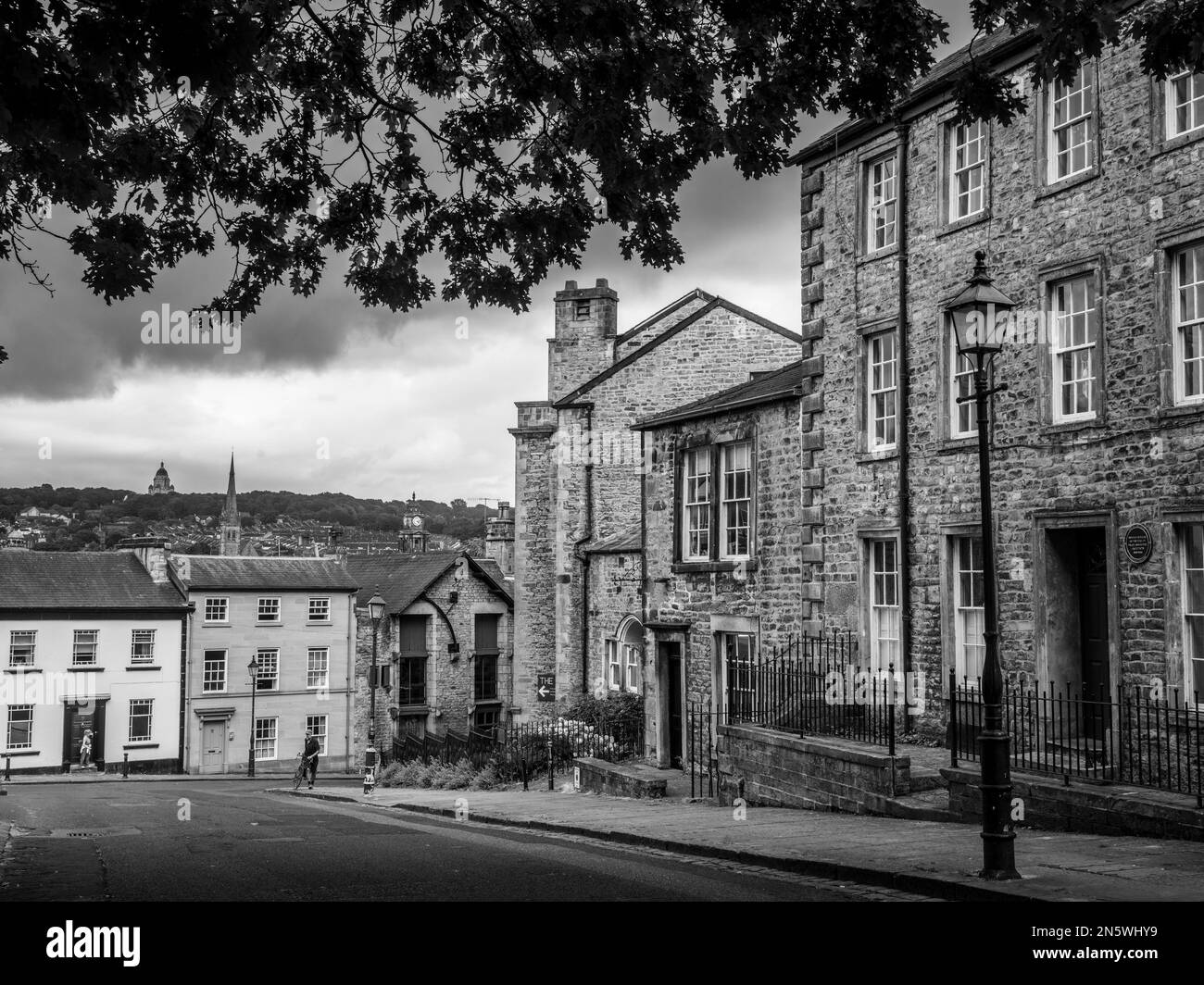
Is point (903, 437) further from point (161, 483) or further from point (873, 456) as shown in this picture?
point (161, 483)

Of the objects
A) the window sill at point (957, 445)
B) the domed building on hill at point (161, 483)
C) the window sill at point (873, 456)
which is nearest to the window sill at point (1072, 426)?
the window sill at point (957, 445)

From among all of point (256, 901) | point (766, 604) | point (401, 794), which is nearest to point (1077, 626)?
point (766, 604)

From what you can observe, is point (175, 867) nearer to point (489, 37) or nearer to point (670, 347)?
point (489, 37)

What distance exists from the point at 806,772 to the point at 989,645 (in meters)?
6.03

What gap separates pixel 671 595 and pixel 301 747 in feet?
96.0

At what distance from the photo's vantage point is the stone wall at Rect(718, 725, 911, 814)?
544 inches

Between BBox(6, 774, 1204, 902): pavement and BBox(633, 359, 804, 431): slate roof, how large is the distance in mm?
7285

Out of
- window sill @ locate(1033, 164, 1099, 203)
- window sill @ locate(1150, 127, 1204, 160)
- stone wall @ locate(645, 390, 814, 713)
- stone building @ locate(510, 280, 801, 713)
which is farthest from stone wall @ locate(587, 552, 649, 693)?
window sill @ locate(1150, 127, 1204, 160)

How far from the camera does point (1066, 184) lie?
15562 millimetres

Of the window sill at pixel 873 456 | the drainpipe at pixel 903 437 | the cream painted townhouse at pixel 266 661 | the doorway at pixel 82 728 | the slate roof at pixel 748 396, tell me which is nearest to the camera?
the drainpipe at pixel 903 437

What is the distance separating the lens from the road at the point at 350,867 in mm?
9633

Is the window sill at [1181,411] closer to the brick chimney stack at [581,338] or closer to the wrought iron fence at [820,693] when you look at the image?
the wrought iron fence at [820,693]

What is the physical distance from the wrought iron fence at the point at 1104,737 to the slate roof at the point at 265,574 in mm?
36695

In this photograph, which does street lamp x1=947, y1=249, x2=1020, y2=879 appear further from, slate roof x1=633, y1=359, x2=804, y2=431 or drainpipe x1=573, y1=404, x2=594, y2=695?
drainpipe x1=573, y1=404, x2=594, y2=695
